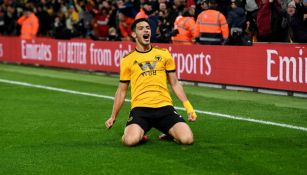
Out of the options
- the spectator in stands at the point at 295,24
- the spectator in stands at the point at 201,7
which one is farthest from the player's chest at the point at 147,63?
the spectator in stands at the point at 201,7

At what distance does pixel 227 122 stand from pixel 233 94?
489 centimetres

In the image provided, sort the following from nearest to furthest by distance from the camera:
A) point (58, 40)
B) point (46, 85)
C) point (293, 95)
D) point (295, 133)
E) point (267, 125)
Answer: point (295, 133)
point (267, 125)
point (293, 95)
point (46, 85)
point (58, 40)

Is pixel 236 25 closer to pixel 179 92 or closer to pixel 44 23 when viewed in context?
pixel 179 92

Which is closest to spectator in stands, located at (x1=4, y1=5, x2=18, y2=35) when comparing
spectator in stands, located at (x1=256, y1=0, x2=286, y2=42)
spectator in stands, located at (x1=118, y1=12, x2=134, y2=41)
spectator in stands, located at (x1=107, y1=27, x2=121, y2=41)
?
spectator in stands, located at (x1=107, y1=27, x2=121, y2=41)

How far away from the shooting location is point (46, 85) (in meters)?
21.3

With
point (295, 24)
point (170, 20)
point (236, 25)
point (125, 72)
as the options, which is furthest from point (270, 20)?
point (125, 72)

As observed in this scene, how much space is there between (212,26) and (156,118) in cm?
953

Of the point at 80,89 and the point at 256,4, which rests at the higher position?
the point at 256,4

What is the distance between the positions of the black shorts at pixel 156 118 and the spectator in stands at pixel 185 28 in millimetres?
10481

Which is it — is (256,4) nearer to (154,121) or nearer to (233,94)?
(233,94)

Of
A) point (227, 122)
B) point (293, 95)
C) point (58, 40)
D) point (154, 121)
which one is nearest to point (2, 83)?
point (58, 40)

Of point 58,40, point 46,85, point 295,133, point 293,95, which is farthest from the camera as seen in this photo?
point 58,40

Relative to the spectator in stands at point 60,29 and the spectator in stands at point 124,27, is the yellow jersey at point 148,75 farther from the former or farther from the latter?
the spectator in stands at point 60,29

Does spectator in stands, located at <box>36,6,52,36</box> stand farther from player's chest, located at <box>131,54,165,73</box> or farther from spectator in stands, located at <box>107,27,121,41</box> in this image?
player's chest, located at <box>131,54,165,73</box>
